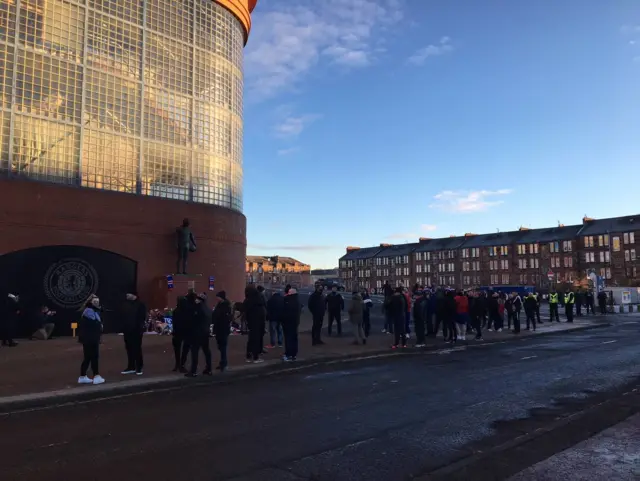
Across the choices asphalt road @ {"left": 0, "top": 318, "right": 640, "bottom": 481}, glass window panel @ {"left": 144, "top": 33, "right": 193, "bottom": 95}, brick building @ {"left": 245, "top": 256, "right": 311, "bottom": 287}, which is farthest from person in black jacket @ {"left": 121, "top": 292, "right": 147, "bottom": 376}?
brick building @ {"left": 245, "top": 256, "right": 311, "bottom": 287}

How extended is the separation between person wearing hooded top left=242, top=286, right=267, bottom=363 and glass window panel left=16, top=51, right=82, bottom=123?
475 inches

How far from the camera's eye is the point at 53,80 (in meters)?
19.0

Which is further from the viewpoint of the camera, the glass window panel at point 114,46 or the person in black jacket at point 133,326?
the glass window panel at point 114,46

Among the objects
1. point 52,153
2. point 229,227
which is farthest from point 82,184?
point 229,227

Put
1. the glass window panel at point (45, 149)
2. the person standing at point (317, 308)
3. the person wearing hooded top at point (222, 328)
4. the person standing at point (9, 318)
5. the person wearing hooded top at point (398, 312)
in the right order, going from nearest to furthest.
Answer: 1. the person wearing hooded top at point (222, 328)
2. the person standing at point (9, 318)
3. the person wearing hooded top at point (398, 312)
4. the person standing at point (317, 308)
5. the glass window panel at point (45, 149)

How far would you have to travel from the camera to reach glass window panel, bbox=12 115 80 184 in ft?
59.8

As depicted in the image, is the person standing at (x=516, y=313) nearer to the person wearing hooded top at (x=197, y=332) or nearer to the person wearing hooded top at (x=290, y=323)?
the person wearing hooded top at (x=290, y=323)

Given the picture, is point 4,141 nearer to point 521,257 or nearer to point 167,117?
point 167,117

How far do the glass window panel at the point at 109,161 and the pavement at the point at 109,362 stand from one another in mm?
6124

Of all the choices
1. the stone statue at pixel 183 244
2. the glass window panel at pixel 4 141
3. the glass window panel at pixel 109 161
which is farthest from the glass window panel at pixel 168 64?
the stone statue at pixel 183 244

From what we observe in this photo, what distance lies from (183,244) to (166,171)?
3404 millimetres

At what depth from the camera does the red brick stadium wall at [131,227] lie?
17.8 metres

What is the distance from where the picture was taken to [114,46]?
20.7 m

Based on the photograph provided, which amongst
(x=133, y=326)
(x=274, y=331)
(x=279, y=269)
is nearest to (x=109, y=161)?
(x=274, y=331)
